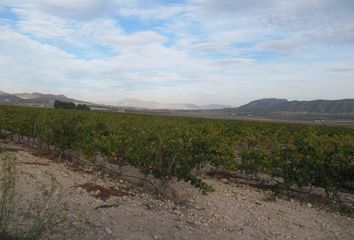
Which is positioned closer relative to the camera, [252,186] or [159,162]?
[159,162]

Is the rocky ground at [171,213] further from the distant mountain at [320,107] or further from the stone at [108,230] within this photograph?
the distant mountain at [320,107]

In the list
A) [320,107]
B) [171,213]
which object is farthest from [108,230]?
[320,107]

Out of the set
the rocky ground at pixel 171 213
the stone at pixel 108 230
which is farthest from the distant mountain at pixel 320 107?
the stone at pixel 108 230

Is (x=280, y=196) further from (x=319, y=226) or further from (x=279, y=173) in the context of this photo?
(x=319, y=226)

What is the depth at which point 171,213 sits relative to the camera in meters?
7.46

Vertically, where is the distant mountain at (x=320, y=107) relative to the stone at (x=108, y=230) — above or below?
above

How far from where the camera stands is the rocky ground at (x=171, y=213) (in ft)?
20.0

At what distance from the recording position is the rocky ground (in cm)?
610

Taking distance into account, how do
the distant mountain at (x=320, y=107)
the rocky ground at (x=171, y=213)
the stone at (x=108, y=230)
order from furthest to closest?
1. the distant mountain at (x=320, y=107)
2. the rocky ground at (x=171, y=213)
3. the stone at (x=108, y=230)

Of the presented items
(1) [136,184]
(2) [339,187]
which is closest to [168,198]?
(1) [136,184]

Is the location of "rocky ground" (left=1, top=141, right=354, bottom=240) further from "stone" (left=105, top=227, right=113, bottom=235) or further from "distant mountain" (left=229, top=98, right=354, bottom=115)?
"distant mountain" (left=229, top=98, right=354, bottom=115)

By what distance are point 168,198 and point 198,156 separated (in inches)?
44.6

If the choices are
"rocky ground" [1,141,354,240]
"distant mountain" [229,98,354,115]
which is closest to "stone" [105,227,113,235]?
"rocky ground" [1,141,354,240]

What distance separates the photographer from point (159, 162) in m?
8.52
